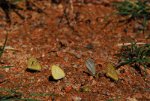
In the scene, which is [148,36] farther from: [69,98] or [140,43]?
[69,98]

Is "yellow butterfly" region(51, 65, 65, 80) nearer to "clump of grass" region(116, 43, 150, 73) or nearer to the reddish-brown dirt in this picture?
the reddish-brown dirt

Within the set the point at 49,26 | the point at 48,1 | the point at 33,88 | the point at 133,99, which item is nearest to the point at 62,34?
the point at 49,26

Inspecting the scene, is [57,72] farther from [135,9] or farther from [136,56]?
[135,9]

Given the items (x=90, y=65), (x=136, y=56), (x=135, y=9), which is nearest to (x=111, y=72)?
(x=90, y=65)

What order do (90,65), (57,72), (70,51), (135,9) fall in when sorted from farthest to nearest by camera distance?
(135,9) < (70,51) < (90,65) < (57,72)

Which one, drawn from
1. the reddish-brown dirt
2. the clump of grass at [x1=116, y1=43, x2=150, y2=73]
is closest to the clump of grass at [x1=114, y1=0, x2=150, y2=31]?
the reddish-brown dirt
